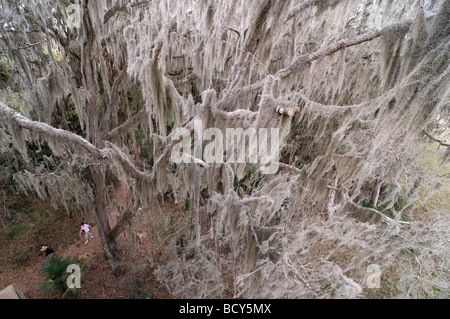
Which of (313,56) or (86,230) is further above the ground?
(313,56)

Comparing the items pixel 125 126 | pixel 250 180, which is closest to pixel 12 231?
pixel 125 126

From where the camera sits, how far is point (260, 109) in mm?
2428

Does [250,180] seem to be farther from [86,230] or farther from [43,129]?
[86,230]

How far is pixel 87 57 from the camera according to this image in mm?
4586

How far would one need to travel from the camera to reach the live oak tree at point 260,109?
2.54 metres

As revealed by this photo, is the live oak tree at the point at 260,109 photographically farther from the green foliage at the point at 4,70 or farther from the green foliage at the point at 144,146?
the green foliage at the point at 144,146

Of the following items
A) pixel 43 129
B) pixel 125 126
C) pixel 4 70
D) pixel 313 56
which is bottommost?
pixel 125 126

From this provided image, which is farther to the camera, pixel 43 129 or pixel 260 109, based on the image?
pixel 43 129

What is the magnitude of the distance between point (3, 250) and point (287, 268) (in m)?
9.43

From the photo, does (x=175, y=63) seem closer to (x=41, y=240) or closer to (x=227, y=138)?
(x=227, y=138)

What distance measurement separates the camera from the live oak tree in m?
2.54

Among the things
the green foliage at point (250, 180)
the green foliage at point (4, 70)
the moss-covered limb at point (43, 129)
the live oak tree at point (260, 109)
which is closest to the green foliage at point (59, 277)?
the live oak tree at point (260, 109)

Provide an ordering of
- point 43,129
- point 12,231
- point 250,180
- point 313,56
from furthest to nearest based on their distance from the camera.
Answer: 1. point 12,231
2. point 250,180
3. point 313,56
4. point 43,129
